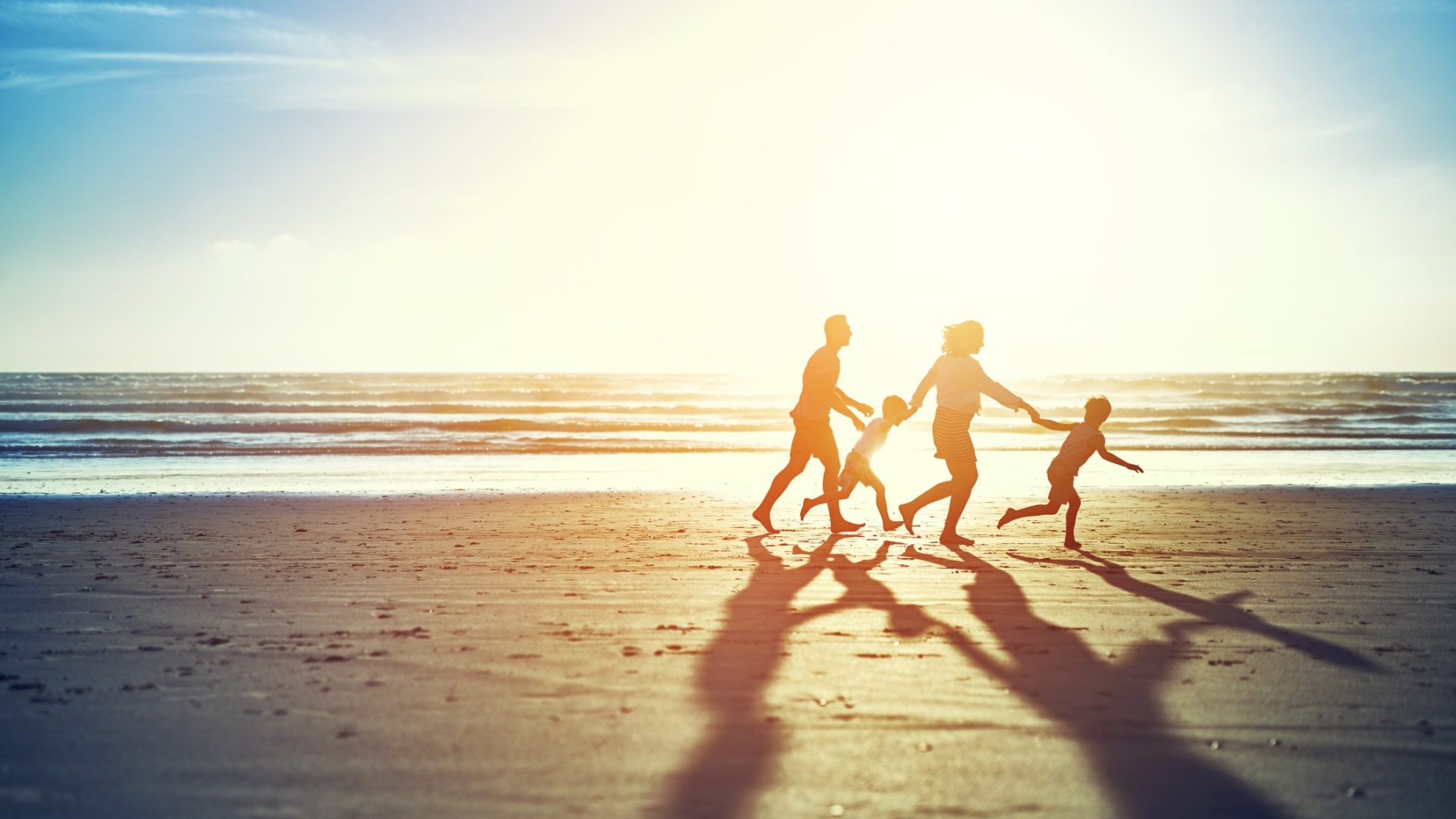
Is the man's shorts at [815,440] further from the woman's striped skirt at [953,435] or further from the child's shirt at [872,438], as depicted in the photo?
the woman's striped skirt at [953,435]

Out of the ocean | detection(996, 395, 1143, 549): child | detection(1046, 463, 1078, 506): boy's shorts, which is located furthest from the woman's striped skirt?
the ocean

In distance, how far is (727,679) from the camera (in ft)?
13.9

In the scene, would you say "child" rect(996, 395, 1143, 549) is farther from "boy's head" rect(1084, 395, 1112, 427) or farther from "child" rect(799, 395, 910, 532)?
"child" rect(799, 395, 910, 532)

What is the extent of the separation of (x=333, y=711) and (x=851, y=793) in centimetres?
214

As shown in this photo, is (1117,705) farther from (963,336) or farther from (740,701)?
(963,336)

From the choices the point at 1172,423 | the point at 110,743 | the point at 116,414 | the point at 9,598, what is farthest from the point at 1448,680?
the point at 116,414

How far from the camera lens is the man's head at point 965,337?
26.1ft

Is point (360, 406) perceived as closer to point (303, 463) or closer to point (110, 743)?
point (303, 463)

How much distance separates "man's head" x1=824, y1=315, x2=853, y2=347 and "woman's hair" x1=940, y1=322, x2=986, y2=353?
0.98 metres

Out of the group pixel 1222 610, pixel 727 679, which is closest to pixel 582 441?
pixel 1222 610

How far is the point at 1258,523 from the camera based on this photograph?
9648 millimetres

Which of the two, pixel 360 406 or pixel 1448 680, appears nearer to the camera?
pixel 1448 680

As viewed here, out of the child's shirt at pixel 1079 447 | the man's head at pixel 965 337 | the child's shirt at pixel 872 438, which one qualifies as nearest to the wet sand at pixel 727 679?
the child's shirt at pixel 1079 447

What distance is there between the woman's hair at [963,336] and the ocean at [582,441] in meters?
5.85
